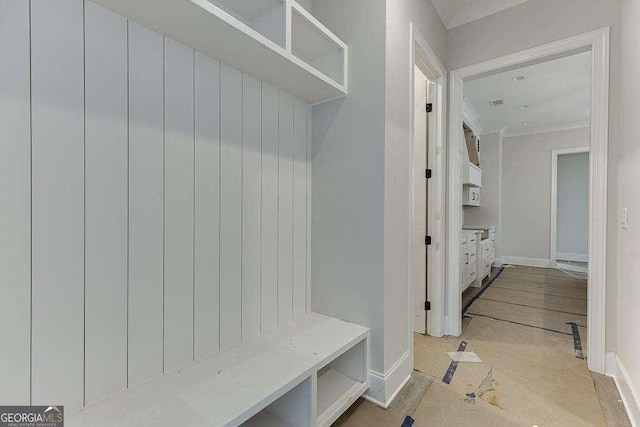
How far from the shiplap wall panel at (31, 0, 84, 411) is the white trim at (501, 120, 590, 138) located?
6525 millimetres

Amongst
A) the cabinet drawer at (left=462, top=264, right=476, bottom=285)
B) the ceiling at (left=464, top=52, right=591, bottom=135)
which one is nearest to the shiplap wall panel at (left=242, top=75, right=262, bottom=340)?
the cabinet drawer at (left=462, top=264, right=476, bottom=285)

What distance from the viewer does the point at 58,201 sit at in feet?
3.02

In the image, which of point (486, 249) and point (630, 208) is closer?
point (630, 208)

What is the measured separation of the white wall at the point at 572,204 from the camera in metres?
6.40

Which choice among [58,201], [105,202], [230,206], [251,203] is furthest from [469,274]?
[58,201]

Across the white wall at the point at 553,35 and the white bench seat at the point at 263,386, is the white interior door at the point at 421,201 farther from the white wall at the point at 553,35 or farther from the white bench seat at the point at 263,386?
the white bench seat at the point at 263,386

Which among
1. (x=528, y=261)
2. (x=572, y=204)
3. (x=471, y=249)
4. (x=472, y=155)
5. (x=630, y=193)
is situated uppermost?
(x=472, y=155)

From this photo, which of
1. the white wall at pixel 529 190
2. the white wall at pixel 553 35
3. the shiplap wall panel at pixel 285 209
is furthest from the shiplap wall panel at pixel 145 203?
the white wall at pixel 529 190

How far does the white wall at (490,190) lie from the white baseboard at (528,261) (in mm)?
252

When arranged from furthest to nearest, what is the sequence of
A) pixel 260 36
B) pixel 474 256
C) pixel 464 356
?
pixel 474 256
pixel 464 356
pixel 260 36

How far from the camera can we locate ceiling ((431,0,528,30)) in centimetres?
228

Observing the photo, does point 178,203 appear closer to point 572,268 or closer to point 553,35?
point 553,35

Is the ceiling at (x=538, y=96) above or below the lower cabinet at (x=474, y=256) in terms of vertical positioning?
above

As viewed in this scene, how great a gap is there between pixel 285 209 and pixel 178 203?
62 cm
